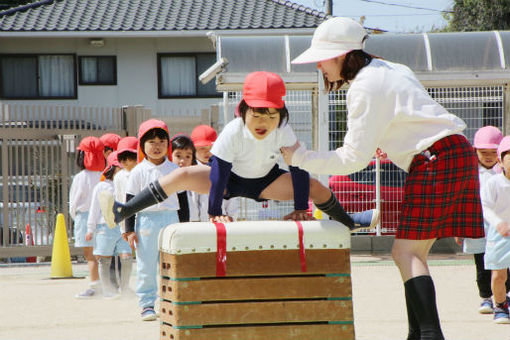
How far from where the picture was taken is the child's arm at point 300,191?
179 inches

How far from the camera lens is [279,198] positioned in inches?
185

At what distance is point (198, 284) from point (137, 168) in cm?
272

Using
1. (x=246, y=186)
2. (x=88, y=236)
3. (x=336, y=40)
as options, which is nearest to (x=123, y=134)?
(x=88, y=236)

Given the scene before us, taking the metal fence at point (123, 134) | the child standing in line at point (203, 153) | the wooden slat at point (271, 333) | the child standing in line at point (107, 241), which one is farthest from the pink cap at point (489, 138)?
the metal fence at point (123, 134)

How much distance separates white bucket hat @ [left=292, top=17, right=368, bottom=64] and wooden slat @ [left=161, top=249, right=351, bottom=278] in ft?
3.31

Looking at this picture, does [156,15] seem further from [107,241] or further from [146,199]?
[146,199]

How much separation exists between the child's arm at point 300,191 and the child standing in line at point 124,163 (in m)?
2.95

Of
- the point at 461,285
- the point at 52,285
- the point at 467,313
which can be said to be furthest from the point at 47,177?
the point at 467,313

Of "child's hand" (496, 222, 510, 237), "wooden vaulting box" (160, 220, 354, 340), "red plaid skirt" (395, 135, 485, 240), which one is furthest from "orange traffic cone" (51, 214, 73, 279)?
"red plaid skirt" (395, 135, 485, 240)

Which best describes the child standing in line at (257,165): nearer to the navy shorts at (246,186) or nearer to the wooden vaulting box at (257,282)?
the navy shorts at (246,186)

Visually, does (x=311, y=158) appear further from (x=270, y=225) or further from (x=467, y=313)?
(x=467, y=313)

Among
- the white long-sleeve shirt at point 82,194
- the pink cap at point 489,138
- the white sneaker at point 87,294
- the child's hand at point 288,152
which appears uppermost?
the pink cap at point 489,138

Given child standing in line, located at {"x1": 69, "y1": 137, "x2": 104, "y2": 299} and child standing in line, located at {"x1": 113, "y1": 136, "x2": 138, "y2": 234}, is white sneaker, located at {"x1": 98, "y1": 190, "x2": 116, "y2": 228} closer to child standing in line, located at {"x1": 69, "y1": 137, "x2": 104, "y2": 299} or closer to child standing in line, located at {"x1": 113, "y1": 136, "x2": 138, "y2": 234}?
child standing in line, located at {"x1": 113, "y1": 136, "x2": 138, "y2": 234}

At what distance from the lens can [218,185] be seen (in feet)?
14.4
